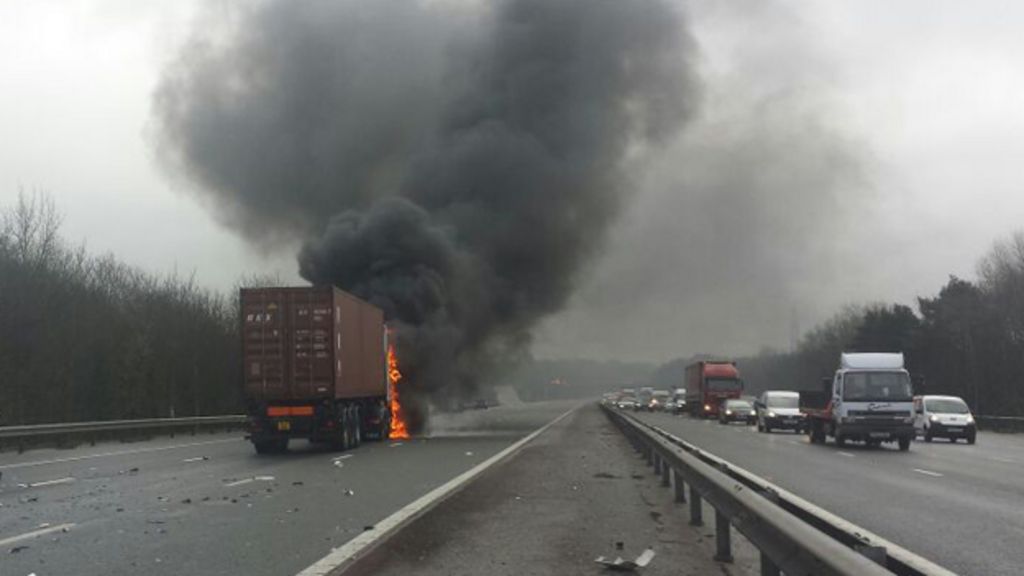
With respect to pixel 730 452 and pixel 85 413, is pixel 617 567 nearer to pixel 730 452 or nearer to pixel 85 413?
pixel 730 452

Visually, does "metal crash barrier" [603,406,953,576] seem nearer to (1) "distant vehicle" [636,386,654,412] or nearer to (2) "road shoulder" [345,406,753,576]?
(2) "road shoulder" [345,406,753,576]

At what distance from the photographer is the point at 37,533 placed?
9836 millimetres

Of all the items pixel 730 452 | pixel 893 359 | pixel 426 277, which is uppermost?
pixel 426 277

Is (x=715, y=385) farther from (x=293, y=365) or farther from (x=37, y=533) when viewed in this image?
(x=37, y=533)

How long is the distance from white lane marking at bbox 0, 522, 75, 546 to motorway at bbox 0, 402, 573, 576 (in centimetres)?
1

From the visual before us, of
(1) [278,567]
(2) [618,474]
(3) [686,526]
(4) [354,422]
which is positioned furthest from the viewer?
(4) [354,422]

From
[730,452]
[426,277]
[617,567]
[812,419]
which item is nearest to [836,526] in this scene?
[617,567]

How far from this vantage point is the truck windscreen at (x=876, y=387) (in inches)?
1029

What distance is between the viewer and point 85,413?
37.5 metres

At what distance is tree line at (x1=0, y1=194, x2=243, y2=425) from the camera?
33.2m

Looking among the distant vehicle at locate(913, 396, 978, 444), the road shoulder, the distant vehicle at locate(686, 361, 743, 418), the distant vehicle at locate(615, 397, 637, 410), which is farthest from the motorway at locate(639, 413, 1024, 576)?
the distant vehicle at locate(615, 397, 637, 410)

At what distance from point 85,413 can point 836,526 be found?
36956 millimetres

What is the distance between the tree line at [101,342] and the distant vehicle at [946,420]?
2290 centimetres

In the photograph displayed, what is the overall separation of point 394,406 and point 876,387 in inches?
614
